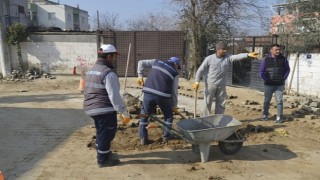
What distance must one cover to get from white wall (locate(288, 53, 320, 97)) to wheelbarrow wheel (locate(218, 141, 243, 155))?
7931 millimetres

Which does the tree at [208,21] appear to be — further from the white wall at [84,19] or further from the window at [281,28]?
the white wall at [84,19]

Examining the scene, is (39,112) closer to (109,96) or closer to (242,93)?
(109,96)

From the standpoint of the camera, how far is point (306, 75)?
12.8 m

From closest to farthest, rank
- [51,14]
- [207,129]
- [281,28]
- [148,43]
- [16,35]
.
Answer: [207,129] < [281,28] < [148,43] < [16,35] < [51,14]

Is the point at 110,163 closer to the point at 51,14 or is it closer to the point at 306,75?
the point at 306,75

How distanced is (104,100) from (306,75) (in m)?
9.69

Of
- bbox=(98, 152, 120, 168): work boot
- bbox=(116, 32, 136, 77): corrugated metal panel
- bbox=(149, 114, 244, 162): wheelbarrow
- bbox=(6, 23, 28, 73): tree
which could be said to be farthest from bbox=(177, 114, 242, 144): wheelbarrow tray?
bbox=(6, 23, 28, 73): tree

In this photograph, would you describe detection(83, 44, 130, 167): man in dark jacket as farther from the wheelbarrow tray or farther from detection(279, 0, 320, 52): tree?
detection(279, 0, 320, 52): tree

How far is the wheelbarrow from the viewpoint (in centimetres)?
531

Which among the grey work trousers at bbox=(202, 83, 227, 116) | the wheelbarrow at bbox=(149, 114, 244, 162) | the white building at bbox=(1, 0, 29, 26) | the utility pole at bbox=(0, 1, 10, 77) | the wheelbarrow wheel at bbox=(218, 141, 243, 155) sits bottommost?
the wheelbarrow wheel at bbox=(218, 141, 243, 155)

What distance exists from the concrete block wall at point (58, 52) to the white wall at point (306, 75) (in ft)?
31.7

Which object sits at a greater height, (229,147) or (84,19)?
(84,19)

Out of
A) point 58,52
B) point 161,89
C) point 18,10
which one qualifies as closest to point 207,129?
point 161,89

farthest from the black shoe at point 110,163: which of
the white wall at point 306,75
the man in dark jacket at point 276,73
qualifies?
the white wall at point 306,75
